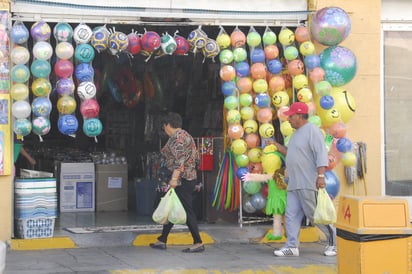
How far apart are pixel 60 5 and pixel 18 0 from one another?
0.53m

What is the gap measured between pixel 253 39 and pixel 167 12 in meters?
1.21

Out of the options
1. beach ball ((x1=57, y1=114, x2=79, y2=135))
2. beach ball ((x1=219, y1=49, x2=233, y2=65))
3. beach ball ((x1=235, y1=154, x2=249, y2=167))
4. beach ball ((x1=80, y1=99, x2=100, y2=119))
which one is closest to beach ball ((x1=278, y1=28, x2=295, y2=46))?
beach ball ((x1=219, y1=49, x2=233, y2=65))

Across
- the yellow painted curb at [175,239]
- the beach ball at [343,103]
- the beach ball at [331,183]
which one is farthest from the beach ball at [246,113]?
the yellow painted curb at [175,239]

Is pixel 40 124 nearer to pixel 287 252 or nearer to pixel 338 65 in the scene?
pixel 287 252

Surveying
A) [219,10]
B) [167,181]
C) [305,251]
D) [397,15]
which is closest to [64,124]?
[167,181]

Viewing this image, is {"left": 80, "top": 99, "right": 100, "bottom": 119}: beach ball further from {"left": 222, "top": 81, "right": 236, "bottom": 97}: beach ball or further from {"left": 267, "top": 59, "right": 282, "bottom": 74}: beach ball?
{"left": 267, "top": 59, "right": 282, "bottom": 74}: beach ball

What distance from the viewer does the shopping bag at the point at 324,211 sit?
920cm

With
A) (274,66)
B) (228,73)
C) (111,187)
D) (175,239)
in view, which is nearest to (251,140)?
(228,73)

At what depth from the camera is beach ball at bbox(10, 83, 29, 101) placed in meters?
9.55

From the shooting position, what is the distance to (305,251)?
10172 millimetres

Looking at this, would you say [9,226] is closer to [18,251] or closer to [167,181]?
[18,251]

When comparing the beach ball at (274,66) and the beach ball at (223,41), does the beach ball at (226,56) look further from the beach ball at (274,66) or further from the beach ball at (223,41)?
the beach ball at (274,66)

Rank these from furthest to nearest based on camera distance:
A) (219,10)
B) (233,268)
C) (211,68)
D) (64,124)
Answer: (211,68)
(219,10)
(64,124)
(233,268)

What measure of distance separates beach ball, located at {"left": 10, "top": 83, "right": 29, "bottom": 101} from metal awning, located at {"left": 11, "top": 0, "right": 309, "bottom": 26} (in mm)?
927
